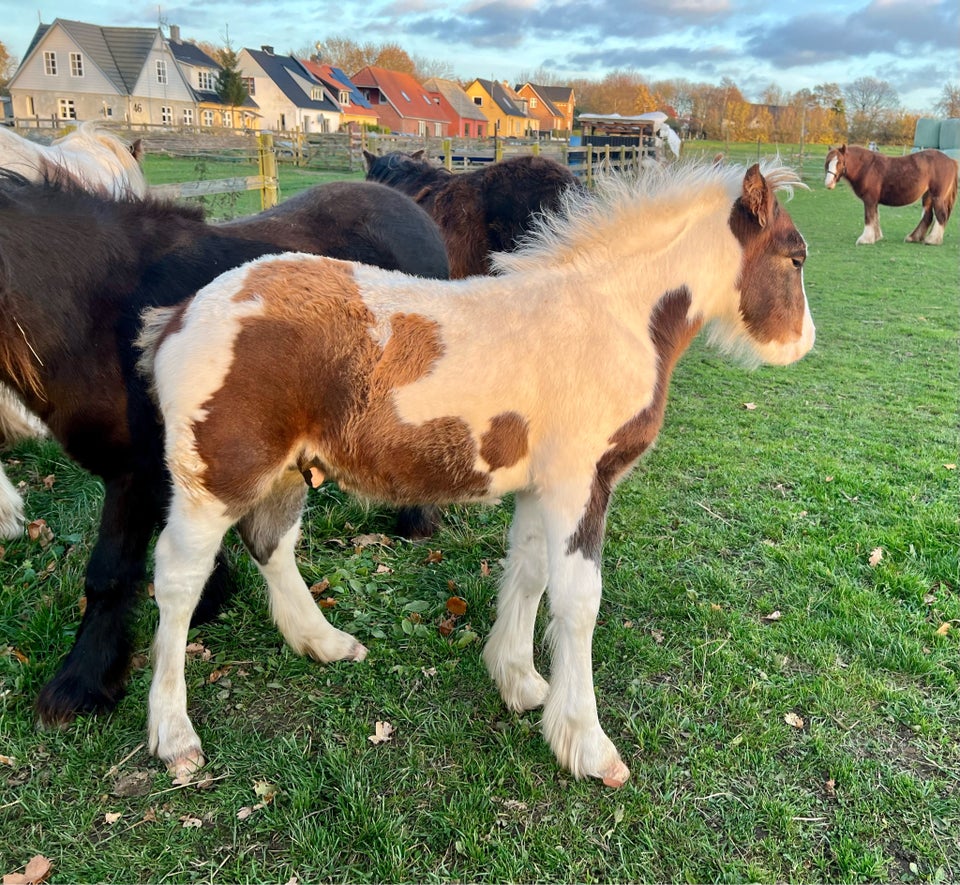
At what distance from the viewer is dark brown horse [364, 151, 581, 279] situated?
564 centimetres

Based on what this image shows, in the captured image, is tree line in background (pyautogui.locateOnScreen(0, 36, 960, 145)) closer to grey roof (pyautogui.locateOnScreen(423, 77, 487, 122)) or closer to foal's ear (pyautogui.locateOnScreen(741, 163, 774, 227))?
grey roof (pyautogui.locateOnScreen(423, 77, 487, 122))

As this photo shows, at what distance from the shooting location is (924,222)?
54.9 feet

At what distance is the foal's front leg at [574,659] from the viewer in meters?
2.47

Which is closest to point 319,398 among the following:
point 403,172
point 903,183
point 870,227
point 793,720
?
point 793,720

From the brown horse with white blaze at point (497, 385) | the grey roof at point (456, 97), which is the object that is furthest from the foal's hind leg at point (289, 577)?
the grey roof at point (456, 97)

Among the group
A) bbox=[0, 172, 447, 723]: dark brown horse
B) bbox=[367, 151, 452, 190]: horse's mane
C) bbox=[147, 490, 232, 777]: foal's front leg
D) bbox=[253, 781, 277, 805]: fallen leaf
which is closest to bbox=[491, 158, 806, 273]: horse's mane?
bbox=[0, 172, 447, 723]: dark brown horse

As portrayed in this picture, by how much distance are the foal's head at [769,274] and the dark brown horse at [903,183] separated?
1586cm

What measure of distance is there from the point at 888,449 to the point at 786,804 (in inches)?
150

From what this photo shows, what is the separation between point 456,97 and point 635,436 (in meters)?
78.7

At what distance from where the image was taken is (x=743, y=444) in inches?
216

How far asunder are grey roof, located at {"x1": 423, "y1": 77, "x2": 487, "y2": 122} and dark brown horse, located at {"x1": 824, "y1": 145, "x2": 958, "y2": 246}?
6093 centimetres

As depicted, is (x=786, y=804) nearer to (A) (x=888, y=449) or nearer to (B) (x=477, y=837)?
(B) (x=477, y=837)

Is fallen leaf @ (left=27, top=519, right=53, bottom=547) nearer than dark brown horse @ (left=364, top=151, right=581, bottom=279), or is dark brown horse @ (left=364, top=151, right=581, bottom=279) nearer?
fallen leaf @ (left=27, top=519, right=53, bottom=547)

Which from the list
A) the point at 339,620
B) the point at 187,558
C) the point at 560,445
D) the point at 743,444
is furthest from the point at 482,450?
the point at 743,444
